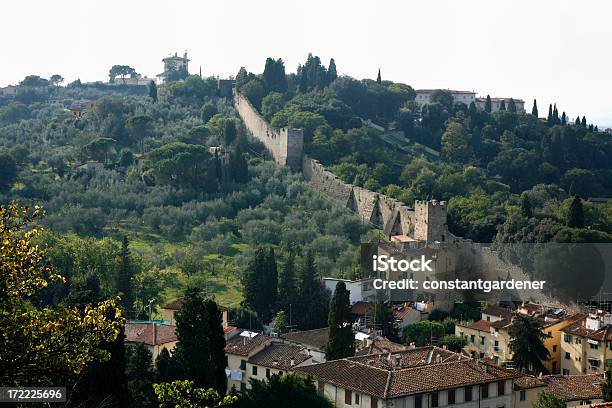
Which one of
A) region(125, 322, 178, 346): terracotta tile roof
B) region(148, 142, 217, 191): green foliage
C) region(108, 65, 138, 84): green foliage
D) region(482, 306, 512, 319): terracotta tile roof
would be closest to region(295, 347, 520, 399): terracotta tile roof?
region(125, 322, 178, 346): terracotta tile roof

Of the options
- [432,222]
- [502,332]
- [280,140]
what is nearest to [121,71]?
[280,140]

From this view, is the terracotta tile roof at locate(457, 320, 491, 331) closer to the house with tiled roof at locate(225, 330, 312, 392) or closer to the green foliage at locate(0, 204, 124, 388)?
the house with tiled roof at locate(225, 330, 312, 392)

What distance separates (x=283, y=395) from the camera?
19469mm

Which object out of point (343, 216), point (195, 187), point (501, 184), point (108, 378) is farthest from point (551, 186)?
point (108, 378)

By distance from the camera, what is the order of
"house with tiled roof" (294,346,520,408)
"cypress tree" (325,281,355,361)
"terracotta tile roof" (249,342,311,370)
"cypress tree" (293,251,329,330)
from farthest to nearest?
"cypress tree" (293,251,329,330), "cypress tree" (325,281,355,361), "terracotta tile roof" (249,342,311,370), "house with tiled roof" (294,346,520,408)

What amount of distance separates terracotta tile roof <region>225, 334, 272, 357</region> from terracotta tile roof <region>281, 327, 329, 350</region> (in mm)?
791

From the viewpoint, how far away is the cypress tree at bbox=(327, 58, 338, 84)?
64875 millimetres

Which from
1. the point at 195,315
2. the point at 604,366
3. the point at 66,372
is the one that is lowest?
the point at 604,366

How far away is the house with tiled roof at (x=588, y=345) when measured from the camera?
27.5 metres

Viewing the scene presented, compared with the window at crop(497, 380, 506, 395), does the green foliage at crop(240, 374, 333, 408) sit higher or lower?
higher

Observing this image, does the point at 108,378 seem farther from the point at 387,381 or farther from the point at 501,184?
the point at 501,184

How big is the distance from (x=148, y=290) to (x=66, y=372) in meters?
25.9

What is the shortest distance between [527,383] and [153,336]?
35.4 feet

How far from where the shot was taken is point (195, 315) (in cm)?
2338
